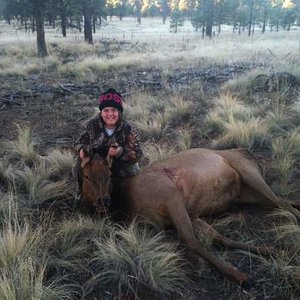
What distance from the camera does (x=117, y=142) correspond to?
5.22m

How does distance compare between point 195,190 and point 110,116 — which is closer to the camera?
point 195,190

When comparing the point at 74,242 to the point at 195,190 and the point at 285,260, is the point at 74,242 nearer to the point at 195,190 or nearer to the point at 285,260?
the point at 195,190

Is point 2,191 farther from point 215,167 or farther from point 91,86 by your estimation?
Answer: point 91,86

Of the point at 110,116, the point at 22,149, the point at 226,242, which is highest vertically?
the point at 110,116

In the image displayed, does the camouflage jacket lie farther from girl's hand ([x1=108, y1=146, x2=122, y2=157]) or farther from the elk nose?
the elk nose

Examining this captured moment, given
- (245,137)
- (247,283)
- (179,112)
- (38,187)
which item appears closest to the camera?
(247,283)

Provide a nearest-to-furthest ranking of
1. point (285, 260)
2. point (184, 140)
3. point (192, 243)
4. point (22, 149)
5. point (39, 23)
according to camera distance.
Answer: point (285, 260), point (192, 243), point (22, 149), point (184, 140), point (39, 23)

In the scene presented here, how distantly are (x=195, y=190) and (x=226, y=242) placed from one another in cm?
87

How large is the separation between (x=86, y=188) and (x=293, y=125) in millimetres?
4572

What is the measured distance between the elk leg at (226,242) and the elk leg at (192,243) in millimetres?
247

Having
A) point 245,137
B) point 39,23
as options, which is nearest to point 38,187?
point 245,137

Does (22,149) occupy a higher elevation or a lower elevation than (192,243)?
lower

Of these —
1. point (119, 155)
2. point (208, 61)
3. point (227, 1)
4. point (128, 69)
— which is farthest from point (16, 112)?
point (227, 1)

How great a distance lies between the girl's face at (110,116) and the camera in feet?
16.8
